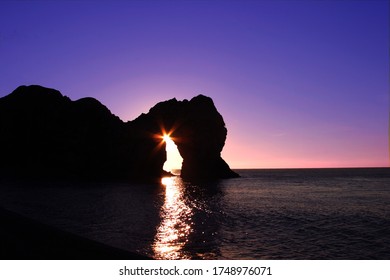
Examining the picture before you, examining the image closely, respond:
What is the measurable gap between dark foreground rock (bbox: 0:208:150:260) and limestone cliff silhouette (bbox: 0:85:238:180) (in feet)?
275

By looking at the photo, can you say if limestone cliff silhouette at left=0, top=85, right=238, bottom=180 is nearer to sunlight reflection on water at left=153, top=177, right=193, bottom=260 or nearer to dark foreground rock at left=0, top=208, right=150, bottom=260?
sunlight reflection on water at left=153, top=177, right=193, bottom=260

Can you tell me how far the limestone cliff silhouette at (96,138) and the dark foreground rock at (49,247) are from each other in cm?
8392

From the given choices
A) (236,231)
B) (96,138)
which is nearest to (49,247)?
(236,231)

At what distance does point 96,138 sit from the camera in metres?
114

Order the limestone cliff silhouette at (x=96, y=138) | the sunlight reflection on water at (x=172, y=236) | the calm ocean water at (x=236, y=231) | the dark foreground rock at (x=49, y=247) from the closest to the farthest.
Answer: the dark foreground rock at (x=49, y=247) < the sunlight reflection on water at (x=172, y=236) < the calm ocean water at (x=236, y=231) < the limestone cliff silhouette at (x=96, y=138)

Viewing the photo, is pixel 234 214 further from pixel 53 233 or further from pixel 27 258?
pixel 27 258

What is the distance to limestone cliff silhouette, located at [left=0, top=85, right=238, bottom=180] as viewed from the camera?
10506 cm

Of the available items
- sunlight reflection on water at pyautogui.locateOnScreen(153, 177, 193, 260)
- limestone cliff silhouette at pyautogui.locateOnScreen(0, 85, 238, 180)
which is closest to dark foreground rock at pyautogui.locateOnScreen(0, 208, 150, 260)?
sunlight reflection on water at pyautogui.locateOnScreen(153, 177, 193, 260)

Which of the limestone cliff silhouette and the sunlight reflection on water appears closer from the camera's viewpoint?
the sunlight reflection on water

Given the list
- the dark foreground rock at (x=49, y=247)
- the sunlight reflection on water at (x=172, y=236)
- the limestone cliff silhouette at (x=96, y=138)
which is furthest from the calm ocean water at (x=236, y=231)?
the limestone cliff silhouette at (x=96, y=138)

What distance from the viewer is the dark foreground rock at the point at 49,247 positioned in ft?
39.5

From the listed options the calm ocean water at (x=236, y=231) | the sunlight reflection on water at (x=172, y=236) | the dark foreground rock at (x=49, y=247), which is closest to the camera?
the dark foreground rock at (x=49, y=247)

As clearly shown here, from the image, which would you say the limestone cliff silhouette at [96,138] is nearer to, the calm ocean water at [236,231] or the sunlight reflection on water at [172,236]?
the calm ocean water at [236,231]
